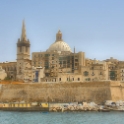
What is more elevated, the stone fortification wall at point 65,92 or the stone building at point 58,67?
the stone building at point 58,67

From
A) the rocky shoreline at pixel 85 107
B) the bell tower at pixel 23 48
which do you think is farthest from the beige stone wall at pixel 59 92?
the bell tower at pixel 23 48

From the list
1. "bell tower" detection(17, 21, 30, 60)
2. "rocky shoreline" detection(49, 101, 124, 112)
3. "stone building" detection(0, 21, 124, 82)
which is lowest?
"rocky shoreline" detection(49, 101, 124, 112)

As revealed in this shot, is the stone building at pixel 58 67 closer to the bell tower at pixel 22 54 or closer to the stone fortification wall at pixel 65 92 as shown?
the bell tower at pixel 22 54

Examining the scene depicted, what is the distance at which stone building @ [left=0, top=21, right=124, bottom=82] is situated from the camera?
195ft

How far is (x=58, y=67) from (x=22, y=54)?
5.94m

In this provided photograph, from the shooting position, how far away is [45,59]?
64.4 m

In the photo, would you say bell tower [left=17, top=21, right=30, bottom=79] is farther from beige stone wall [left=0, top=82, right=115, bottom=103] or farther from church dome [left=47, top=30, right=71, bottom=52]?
beige stone wall [left=0, top=82, right=115, bottom=103]

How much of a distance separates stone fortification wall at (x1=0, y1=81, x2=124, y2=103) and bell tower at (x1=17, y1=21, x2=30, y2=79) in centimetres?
889

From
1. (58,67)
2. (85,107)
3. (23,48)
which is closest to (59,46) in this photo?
(58,67)

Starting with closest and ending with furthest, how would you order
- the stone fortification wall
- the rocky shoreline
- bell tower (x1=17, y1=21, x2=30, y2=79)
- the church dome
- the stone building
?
the rocky shoreline
the stone fortification wall
the stone building
bell tower (x1=17, y1=21, x2=30, y2=79)
the church dome

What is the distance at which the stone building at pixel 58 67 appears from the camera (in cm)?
5934

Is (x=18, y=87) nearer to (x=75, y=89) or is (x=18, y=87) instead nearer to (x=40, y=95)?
(x=40, y=95)

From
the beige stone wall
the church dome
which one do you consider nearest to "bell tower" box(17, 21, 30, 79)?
the church dome

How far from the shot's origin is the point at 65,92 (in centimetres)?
5112
